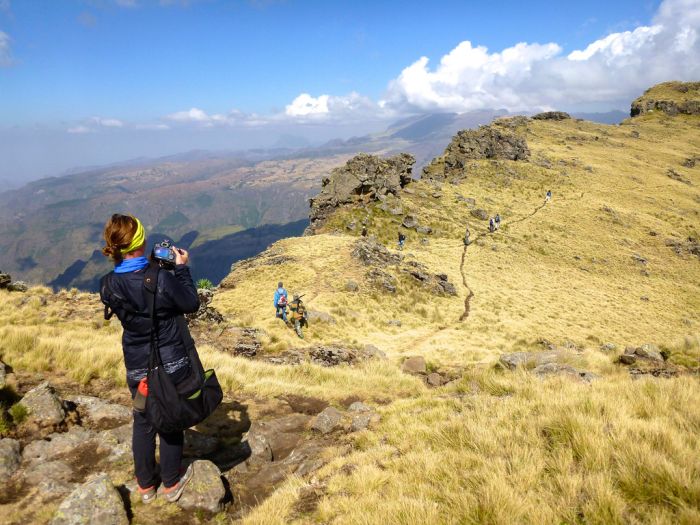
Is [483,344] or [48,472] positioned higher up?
[48,472]

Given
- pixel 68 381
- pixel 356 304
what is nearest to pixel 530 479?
pixel 68 381

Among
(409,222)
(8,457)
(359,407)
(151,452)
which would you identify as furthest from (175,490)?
(409,222)

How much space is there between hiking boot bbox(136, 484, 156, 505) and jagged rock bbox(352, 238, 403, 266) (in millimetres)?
30782

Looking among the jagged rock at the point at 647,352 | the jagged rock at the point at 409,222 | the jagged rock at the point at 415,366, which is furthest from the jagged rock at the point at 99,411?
the jagged rock at the point at 409,222

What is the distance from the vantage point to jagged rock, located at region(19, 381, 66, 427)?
6918 mm

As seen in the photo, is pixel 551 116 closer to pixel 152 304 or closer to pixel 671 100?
pixel 671 100

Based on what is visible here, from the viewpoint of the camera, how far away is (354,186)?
59094 millimetres

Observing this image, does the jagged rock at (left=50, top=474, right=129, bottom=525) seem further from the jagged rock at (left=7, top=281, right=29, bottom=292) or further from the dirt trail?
the dirt trail

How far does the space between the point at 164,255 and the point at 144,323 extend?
895 mm

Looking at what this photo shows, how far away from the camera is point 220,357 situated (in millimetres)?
12977

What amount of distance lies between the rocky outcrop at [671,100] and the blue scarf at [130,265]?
188551 mm

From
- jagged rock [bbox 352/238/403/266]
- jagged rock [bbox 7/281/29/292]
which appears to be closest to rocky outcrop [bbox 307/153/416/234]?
jagged rock [bbox 352/238/403/266]

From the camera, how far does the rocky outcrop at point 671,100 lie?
137 meters

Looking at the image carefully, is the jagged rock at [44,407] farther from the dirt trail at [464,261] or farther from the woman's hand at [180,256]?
the dirt trail at [464,261]
